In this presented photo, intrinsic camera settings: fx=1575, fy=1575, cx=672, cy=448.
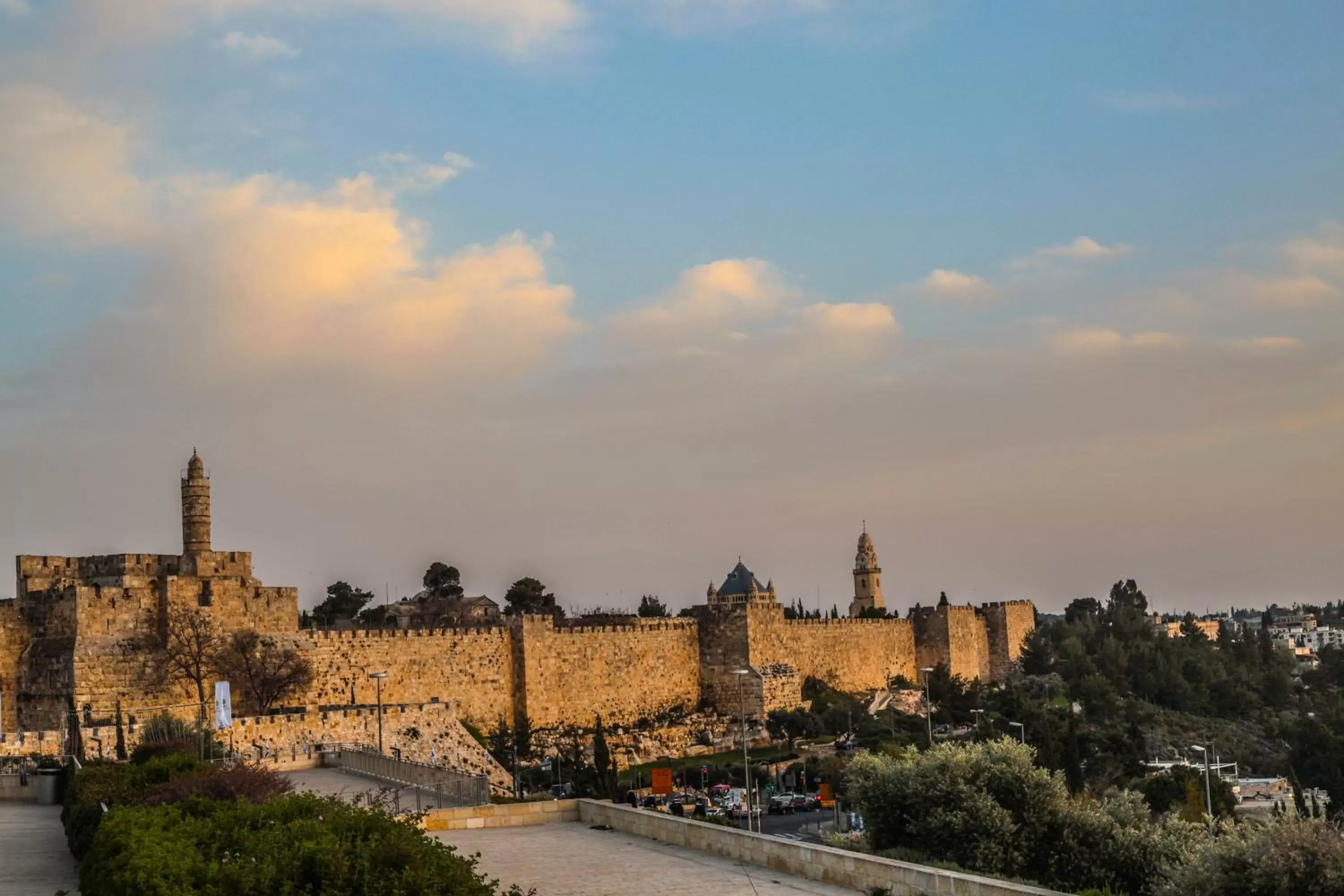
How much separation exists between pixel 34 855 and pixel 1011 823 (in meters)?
12.0

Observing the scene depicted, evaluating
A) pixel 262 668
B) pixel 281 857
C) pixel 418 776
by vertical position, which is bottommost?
pixel 418 776

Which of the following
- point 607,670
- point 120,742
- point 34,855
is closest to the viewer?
point 34,855

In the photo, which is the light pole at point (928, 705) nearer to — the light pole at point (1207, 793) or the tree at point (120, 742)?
the light pole at point (1207, 793)

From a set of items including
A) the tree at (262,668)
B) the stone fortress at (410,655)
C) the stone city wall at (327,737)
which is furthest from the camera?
the tree at (262,668)

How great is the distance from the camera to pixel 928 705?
4166 cm

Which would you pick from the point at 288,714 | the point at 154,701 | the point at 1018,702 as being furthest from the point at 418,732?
the point at 1018,702

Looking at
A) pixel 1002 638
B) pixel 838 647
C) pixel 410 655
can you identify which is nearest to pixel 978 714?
pixel 838 647

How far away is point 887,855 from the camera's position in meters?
18.1

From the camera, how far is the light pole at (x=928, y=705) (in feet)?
136

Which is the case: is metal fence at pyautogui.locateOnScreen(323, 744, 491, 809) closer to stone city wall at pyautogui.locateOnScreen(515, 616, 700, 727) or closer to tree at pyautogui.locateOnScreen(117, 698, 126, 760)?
tree at pyautogui.locateOnScreen(117, 698, 126, 760)

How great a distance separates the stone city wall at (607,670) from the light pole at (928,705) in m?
7.13

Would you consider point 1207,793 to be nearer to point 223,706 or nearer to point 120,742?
point 223,706

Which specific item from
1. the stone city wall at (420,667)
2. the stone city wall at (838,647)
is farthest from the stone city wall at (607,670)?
the stone city wall at (838,647)

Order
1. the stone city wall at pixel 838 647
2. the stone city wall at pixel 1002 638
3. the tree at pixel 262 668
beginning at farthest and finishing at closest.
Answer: the stone city wall at pixel 1002 638, the stone city wall at pixel 838 647, the tree at pixel 262 668
